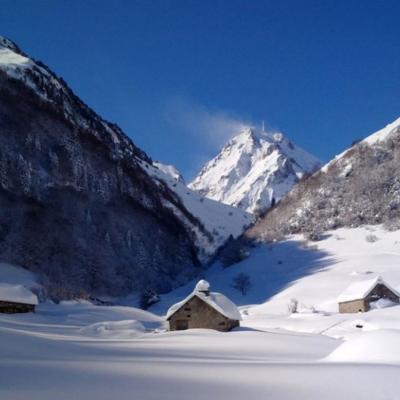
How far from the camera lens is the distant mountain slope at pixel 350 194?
257 feet

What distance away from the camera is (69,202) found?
72812 millimetres

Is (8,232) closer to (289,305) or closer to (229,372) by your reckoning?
(289,305)

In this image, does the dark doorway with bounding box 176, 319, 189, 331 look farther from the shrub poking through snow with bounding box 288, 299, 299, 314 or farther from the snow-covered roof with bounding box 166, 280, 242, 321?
the shrub poking through snow with bounding box 288, 299, 299, 314

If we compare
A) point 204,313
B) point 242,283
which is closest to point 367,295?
point 204,313

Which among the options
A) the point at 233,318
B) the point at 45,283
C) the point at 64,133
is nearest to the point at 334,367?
the point at 233,318

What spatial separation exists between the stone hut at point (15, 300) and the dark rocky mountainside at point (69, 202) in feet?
65.8

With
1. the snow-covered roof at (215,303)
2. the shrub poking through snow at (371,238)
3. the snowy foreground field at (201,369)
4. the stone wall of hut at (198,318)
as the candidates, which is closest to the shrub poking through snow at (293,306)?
the snowy foreground field at (201,369)

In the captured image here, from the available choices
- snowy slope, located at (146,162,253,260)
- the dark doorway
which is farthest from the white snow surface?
snowy slope, located at (146,162,253,260)

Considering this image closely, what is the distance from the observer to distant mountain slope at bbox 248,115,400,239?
257ft

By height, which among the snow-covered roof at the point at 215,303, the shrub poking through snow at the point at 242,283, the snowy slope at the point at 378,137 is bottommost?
the snow-covered roof at the point at 215,303

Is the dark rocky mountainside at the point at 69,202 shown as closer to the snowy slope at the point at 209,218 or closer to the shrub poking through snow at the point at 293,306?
the snowy slope at the point at 209,218

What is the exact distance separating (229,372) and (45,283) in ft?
189

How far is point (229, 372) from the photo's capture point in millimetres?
10141

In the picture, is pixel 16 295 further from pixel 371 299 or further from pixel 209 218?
pixel 209 218
